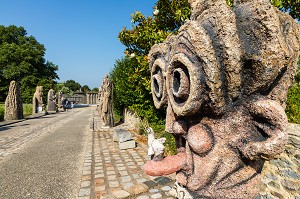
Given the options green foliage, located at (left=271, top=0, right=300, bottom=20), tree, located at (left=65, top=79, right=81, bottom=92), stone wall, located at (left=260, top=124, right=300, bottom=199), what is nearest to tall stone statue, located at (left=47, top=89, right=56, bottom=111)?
green foliage, located at (left=271, top=0, right=300, bottom=20)

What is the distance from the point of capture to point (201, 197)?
191cm

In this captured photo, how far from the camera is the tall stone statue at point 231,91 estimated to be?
1.62 metres

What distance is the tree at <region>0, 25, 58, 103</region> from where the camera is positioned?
111 ft

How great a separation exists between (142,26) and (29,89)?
32.4m

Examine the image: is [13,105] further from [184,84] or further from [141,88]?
[184,84]

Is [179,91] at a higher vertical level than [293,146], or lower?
higher

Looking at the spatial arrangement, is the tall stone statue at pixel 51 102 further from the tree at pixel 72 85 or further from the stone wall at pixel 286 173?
the tree at pixel 72 85

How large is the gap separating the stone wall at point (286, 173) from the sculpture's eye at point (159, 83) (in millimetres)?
2308

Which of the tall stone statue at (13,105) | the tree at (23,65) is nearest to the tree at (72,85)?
the tree at (23,65)

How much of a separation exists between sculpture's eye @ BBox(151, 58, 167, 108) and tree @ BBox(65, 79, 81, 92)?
260 ft

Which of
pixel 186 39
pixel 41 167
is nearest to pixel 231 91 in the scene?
pixel 186 39

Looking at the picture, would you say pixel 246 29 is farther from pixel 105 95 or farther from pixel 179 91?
pixel 105 95

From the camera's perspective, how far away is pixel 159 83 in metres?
2.39

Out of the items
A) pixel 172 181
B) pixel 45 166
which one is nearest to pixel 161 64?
pixel 172 181
